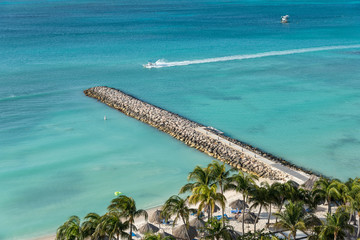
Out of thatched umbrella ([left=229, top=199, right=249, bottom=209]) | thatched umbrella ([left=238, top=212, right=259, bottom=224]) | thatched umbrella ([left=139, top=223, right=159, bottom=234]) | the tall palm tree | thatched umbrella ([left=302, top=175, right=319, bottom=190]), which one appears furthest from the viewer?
thatched umbrella ([left=302, top=175, right=319, bottom=190])

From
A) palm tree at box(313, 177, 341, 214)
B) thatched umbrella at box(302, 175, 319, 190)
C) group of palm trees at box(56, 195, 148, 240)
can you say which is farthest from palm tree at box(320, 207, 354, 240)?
group of palm trees at box(56, 195, 148, 240)

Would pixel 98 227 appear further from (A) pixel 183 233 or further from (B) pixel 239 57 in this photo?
(B) pixel 239 57

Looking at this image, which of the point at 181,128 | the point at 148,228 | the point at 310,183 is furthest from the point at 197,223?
the point at 181,128

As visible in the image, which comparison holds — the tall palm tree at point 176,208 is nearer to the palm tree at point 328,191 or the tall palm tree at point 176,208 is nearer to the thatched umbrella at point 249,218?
the thatched umbrella at point 249,218

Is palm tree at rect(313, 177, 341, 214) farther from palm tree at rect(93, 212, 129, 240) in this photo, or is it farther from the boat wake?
the boat wake

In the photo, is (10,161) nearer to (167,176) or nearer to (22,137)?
(22,137)

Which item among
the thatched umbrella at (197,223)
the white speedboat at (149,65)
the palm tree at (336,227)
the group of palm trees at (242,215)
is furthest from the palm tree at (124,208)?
the white speedboat at (149,65)
